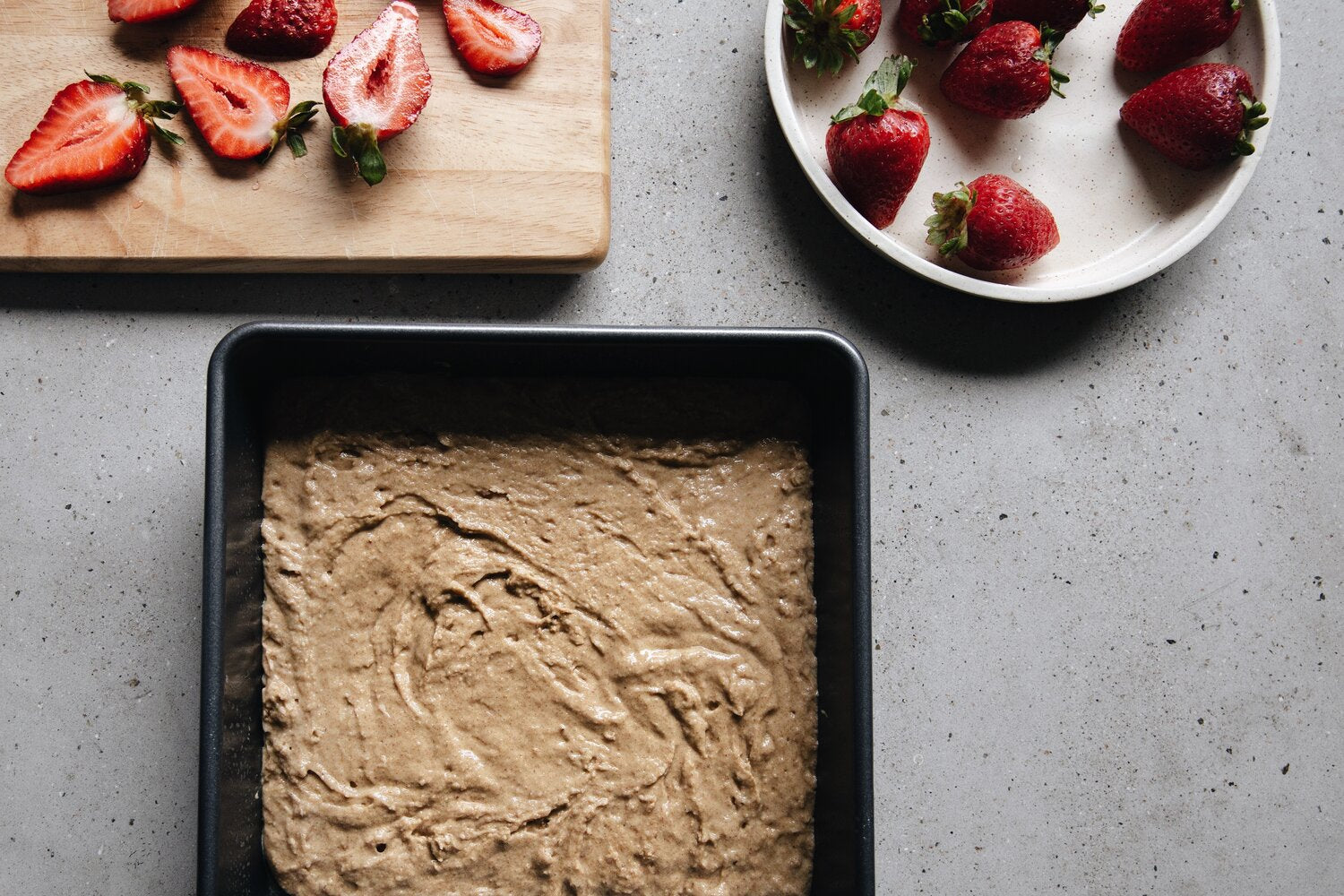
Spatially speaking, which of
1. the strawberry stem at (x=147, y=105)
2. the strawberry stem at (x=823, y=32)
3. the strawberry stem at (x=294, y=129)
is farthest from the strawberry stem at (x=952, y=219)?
the strawberry stem at (x=147, y=105)

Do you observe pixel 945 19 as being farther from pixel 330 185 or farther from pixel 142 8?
pixel 142 8

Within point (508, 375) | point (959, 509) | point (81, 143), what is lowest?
point (959, 509)

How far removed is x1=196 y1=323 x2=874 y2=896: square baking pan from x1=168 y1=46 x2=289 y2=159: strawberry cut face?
347mm

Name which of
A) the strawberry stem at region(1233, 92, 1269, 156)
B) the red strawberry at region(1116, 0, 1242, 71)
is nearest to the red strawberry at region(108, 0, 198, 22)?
the red strawberry at region(1116, 0, 1242, 71)

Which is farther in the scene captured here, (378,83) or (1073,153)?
(1073,153)

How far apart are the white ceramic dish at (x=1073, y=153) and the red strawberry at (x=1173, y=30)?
0.09ft

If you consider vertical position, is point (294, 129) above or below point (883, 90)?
below

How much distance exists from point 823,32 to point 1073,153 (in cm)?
41

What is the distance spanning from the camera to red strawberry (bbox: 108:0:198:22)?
1.32 m

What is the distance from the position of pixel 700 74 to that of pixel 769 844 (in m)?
1.08

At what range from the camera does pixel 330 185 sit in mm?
1332

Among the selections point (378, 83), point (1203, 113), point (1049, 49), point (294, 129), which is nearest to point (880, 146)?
point (1049, 49)

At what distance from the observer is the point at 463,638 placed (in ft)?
3.98

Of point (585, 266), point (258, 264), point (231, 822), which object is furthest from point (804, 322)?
point (231, 822)
